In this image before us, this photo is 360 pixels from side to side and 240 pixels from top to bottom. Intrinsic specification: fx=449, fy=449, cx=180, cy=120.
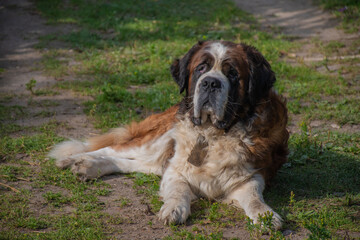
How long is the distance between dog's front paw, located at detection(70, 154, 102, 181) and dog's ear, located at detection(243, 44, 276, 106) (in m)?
1.71

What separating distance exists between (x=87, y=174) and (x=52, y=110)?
7.04 feet

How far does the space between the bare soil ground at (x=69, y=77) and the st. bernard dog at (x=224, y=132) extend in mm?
269

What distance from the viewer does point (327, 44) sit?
8969mm

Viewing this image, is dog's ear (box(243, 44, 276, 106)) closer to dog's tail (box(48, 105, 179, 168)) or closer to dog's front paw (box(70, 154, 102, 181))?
dog's tail (box(48, 105, 179, 168))

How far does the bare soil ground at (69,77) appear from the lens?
12.4 ft


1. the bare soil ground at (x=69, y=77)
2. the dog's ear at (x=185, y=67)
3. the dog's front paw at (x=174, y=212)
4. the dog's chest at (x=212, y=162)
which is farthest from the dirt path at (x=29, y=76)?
the dog's front paw at (x=174, y=212)

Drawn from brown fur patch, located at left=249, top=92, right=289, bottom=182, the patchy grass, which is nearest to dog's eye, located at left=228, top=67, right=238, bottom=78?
brown fur patch, located at left=249, top=92, right=289, bottom=182

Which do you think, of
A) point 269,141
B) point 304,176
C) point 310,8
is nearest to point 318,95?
point 304,176

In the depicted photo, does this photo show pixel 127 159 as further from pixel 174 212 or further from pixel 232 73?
pixel 232 73

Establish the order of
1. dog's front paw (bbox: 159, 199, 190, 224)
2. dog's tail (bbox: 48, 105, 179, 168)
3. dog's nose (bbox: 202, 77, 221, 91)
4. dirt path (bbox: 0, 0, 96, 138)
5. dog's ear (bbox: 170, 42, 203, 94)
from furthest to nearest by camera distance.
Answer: dirt path (bbox: 0, 0, 96, 138) → dog's tail (bbox: 48, 105, 179, 168) → dog's ear (bbox: 170, 42, 203, 94) → dog's nose (bbox: 202, 77, 221, 91) → dog's front paw (bbox: 159, 199, 190, 224)

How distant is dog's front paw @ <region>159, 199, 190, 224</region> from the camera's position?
361cm

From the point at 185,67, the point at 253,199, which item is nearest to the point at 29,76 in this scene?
the point at 185,67

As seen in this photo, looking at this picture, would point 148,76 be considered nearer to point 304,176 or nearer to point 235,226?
point 304,176

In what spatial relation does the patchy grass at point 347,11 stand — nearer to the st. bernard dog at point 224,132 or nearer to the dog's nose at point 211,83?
the st. bernard dog at point 224,132
